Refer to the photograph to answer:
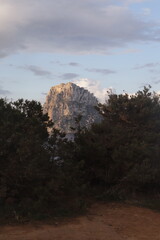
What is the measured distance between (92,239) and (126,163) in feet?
17.8

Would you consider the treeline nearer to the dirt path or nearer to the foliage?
the foliage

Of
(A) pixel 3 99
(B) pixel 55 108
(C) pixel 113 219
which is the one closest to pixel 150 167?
(C) pixel 113 219

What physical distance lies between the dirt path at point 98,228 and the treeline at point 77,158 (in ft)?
2.57

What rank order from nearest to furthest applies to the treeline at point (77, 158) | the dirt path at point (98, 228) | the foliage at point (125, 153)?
the dirt path at point (98, 228) < the treeline at point (77, 158) < the foliage at point (125, 153)

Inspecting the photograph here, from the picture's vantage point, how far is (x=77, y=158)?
557 inches

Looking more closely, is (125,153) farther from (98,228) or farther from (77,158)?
(98,228)

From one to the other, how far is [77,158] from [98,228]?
526cm

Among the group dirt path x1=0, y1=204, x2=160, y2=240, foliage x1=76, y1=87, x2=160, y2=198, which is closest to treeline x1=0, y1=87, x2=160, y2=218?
foliage x1=76, y1=87, x2=160, y2=198

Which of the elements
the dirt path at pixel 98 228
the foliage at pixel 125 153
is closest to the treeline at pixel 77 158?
the foliage at pixel 125 153

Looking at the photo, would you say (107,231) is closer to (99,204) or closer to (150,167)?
(99,204)

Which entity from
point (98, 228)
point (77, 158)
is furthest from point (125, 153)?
point (98, 228)

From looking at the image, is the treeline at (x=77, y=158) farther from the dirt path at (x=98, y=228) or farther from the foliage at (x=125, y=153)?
the dirt path at (x=98, y=228)

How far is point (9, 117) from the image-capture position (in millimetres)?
11953

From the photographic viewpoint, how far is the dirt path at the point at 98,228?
327 inches
